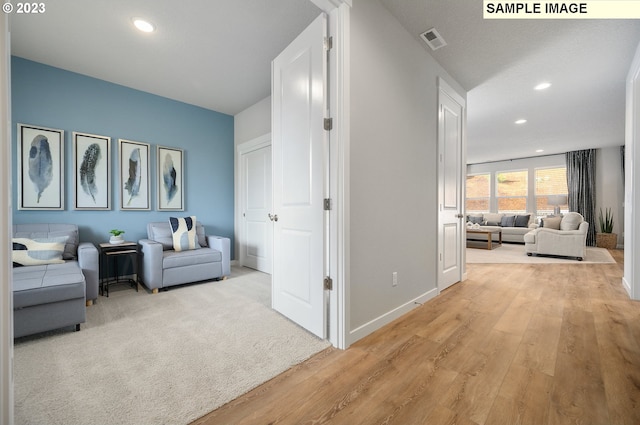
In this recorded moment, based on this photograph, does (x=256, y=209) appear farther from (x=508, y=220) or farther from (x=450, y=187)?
(x=508, y=220)

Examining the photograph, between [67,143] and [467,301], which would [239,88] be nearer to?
[67,143]

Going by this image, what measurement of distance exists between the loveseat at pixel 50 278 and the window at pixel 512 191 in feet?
34.2

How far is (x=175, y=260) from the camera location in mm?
3170

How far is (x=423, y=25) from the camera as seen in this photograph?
2350 millimetres

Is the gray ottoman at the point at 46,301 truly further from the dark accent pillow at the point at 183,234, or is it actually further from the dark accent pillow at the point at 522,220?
the dark accent pillow at the point at 522,220

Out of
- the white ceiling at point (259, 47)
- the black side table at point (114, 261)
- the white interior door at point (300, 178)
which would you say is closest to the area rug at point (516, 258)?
the white ceiling at point (259, 47)

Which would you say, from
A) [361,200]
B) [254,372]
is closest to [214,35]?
[361,200]

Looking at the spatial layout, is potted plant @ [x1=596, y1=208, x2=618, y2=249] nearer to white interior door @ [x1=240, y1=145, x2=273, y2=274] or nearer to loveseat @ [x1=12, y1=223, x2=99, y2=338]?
white interior door @ [x1=240, y1=145, x2=273, y2=274]

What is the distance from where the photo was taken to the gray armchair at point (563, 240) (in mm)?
5023

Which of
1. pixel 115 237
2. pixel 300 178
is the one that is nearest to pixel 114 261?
pixel 115 237

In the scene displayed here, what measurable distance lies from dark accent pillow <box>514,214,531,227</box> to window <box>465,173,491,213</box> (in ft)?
4.85

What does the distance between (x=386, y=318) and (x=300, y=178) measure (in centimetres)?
136

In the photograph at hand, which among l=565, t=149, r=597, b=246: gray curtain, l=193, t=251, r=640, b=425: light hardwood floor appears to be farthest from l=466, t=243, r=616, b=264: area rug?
l=193, t=251, r=640, b=425: light hardwood floor

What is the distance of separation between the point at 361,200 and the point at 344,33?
1.16 meters
